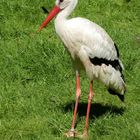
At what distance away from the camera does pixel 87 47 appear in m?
5.40

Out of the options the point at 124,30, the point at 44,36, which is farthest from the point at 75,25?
the point at 124,30

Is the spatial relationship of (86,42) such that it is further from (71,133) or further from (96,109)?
(96,109)

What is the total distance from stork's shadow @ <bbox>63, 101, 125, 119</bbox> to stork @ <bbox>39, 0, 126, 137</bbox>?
0.27 meters

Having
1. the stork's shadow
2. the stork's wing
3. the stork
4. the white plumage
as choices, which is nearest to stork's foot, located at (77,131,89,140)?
the stork

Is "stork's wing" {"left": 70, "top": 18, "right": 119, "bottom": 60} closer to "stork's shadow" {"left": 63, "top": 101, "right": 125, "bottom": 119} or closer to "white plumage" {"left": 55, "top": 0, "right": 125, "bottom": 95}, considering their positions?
"white plumage" {"left": 55, "top": 0, "right": 125, "bottom": 95}

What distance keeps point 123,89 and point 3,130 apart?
1370 millimetres

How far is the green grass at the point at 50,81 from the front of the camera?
216 inches

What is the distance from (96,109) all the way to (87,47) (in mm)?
971

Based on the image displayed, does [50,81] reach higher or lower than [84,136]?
higher

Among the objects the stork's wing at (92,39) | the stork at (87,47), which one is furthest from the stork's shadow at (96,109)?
the stork's wing at (92,39)

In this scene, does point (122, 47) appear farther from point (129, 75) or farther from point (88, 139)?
point (88, 139)

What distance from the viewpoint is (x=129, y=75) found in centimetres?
696

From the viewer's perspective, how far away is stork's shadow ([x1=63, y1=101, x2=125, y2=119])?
590 centimetres

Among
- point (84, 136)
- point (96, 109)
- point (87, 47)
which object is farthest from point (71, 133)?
point (87, 47)
